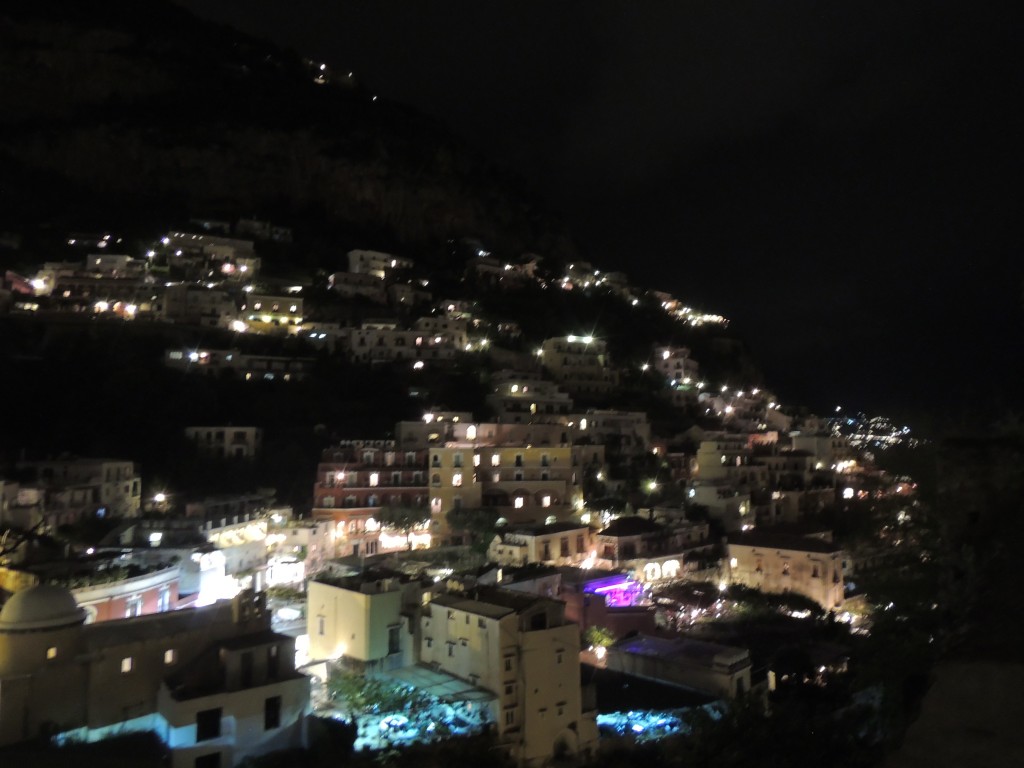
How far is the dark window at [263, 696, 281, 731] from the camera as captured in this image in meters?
11.9

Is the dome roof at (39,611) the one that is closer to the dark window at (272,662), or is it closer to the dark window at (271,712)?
the dark window at (272,662)

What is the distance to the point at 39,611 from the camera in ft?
37.8

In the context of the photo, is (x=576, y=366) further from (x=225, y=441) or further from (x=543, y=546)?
(x=543, y=546)

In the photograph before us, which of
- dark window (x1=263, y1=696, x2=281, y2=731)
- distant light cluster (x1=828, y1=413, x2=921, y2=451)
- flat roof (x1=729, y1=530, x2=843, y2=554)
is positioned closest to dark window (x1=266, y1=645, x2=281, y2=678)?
dark window (x1=263, y1=696, x2=281, y2=731)

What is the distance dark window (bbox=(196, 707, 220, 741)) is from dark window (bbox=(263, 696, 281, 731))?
2.50ft

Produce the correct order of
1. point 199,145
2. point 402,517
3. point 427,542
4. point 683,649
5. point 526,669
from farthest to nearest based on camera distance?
point 199,145, point 427,542, point 402,517, point 683,649, point 526,669

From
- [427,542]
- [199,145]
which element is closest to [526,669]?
[427,542]

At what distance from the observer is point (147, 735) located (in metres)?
11.5

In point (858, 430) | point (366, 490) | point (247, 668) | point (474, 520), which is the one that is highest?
point (858, 430)

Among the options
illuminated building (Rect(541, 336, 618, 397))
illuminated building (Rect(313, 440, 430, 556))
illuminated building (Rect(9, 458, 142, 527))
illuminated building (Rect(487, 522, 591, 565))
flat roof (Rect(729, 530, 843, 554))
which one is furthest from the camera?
illuminated building (Rect(541, 336, 618, 397))

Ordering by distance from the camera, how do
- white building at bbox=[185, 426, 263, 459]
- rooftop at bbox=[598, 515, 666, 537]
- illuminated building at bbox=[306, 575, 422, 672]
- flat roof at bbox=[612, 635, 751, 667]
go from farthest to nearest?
white building at bbox=[185, 426, 263, 459]
rooftop at bbox=[598, 515, 666, 537]
flat roof at bbox=[612, 635, 751, 667]
illuminated building at bbox=[306, 575, 422, 672]

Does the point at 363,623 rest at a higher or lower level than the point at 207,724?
higher

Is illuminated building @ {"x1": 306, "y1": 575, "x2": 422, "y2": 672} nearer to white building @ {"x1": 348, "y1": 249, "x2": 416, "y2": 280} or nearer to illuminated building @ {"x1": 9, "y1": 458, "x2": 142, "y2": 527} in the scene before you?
illuminated building @ {"x1": 9, "y1": 458, "x2": 142, "y2": 527}

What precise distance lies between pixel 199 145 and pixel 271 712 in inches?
2515
